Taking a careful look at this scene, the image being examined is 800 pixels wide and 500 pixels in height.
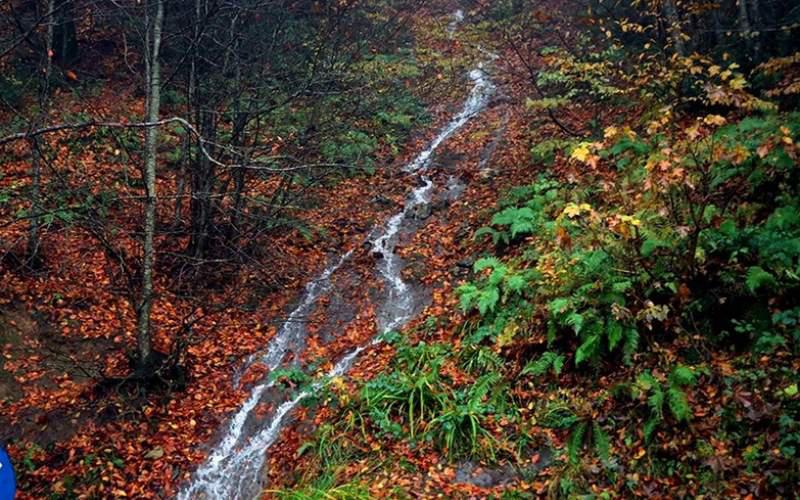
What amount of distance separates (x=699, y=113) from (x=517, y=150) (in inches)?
166

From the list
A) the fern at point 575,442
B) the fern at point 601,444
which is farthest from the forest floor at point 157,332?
the fern at point 601,444

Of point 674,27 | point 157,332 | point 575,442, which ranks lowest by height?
point 575,442

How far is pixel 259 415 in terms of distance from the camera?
8.16 metres

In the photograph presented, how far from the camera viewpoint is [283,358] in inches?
368

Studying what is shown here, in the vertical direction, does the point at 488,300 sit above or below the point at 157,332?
below

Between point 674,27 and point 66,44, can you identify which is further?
point 66,44

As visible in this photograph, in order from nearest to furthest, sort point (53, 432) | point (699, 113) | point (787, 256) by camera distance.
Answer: point (787, 256)
point (53, 432)
point (699, 113)

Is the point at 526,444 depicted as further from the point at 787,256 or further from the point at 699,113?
the point at 699,113

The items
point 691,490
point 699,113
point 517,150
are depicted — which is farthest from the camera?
point 517,150

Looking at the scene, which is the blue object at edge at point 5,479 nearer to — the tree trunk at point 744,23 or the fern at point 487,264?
the fern at point 487,264

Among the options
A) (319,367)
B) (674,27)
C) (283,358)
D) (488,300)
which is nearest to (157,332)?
(283,358)

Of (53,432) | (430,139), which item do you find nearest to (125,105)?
(430,139)

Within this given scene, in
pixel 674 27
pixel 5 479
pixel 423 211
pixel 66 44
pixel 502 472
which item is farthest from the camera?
pixel 66 44

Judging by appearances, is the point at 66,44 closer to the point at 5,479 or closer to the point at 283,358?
the point at 283,358
